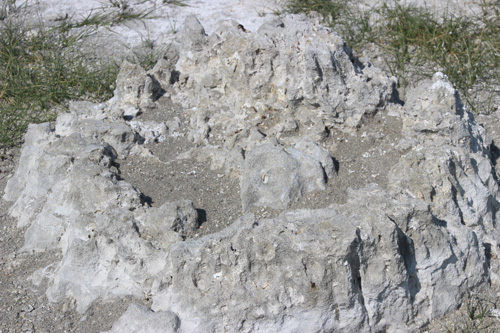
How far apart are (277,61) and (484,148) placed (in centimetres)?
138

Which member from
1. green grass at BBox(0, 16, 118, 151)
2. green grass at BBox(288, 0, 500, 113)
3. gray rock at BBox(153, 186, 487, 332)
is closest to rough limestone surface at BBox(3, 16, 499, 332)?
gray rock at BBox(153, 186, 487, 332)

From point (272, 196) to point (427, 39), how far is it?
2.78 meters

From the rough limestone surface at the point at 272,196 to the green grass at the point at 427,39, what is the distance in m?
1.19

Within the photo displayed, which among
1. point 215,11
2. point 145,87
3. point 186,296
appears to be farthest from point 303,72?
point 215,11

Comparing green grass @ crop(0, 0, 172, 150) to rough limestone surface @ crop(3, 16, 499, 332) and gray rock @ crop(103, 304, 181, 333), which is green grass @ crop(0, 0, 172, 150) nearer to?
rough limestone surface @ crop(3, 16, 499, 332)

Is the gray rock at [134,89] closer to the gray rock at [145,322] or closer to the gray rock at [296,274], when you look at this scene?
the gray rock at [296,274]

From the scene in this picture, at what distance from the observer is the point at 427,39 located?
5.20m

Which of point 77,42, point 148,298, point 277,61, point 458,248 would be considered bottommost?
point 77,42

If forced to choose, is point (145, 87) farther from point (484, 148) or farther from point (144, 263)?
point (484, 148)

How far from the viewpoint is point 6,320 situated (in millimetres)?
2939

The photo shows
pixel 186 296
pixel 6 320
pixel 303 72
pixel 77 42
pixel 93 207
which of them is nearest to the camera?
pixel 186 296

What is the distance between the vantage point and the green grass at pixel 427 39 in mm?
4879

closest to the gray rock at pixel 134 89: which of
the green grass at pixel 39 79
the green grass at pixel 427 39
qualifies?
the green grass at pixel 39 79

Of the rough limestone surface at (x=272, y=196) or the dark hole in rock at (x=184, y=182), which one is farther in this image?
the dark hole in rock at (x=184, y=182)
